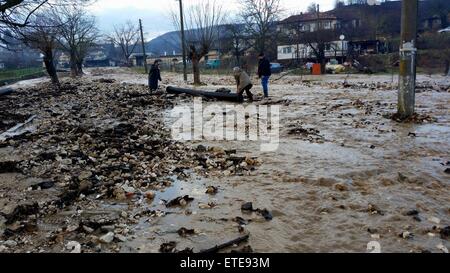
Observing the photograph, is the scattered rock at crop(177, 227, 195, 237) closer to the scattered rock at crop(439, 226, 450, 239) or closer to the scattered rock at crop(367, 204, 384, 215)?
the scattered rock at crop(367, 204, 384, 215)

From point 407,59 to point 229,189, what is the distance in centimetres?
673

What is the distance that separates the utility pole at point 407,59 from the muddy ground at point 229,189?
0.48 metres

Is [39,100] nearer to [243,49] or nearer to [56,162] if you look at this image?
[56,162]

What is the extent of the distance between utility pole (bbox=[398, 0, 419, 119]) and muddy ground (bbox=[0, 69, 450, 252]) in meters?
0.48

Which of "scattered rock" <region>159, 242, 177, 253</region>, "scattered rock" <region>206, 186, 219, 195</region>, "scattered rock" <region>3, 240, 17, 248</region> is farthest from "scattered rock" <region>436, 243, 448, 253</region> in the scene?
"scattered rock" <region>3, 240, 17, 248</region>

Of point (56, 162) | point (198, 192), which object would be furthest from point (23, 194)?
point (198, 192)

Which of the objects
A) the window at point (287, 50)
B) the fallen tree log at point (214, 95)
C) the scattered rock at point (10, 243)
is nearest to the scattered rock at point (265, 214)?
the scattered rock at point (10, 243)

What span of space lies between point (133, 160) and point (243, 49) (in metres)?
49.1

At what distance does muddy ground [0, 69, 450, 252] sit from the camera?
13.5 feet

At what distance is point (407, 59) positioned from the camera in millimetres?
9945

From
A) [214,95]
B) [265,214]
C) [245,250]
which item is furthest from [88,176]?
[214,95]

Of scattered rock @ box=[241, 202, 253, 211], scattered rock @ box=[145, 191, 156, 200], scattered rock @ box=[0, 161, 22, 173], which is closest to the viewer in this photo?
scattered rock @ box=[241, 202, 253, 211]

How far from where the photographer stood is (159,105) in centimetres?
1480

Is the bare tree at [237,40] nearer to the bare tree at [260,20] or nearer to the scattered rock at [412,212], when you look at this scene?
the bare tree at [260,20]
